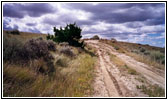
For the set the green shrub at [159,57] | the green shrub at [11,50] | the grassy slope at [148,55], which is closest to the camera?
the green shrub at [11,50]

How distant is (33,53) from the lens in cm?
648

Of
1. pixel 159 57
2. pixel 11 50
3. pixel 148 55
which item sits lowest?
pixel 148 55

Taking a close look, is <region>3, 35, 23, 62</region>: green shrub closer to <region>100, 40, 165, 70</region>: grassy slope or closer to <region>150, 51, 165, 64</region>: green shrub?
<region>100, 40, 165, 70</region>: grassy slope

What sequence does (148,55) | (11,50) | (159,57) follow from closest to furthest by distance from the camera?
(11,50)
(159,57)
(148,55)

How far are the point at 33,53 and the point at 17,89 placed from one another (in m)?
3.05

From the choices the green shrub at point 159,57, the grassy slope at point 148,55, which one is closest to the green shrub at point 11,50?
the grassy slope at point 148,55

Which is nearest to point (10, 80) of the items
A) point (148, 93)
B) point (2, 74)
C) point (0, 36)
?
point (2, 74)

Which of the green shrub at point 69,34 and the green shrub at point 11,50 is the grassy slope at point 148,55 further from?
the green shrub at point 11,50

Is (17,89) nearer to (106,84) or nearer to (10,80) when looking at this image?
(10,80)

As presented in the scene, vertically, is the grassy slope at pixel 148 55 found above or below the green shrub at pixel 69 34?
below

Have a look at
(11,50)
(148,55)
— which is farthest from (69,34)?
(11,50)

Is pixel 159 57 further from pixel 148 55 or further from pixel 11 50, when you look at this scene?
pixel 11 50

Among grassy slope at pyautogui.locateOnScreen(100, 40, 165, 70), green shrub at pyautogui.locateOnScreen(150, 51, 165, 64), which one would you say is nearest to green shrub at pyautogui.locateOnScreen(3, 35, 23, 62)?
grassy slope at pyautogui.locateOnScreen(100, 40, 165, 70)

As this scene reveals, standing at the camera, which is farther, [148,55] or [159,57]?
[148,55]
